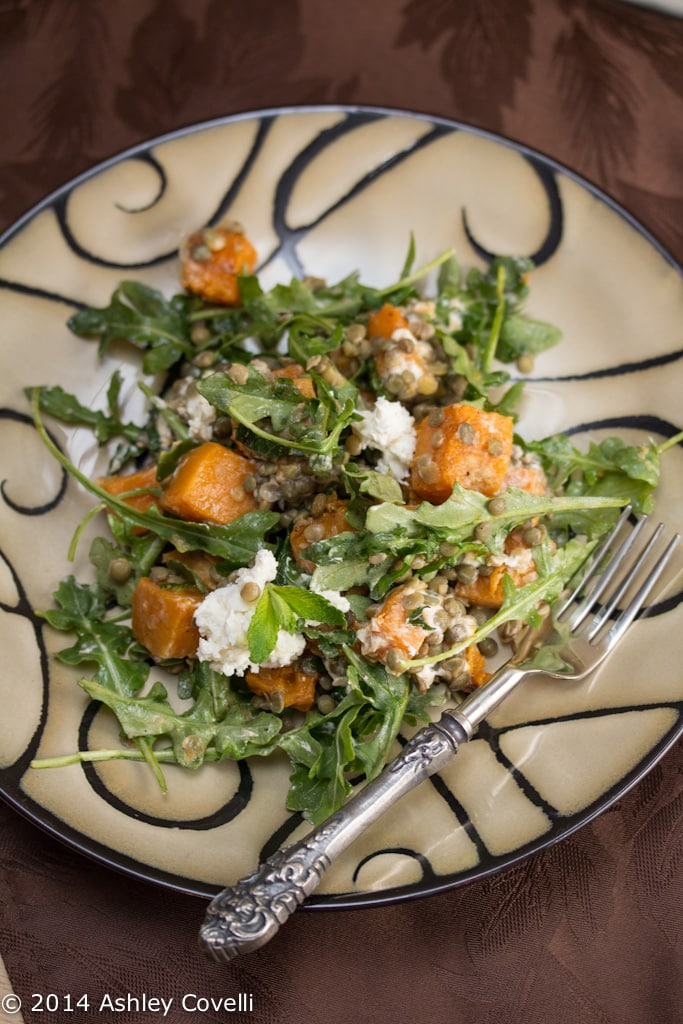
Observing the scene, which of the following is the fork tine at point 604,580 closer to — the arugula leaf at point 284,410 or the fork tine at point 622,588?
the fork tine at point 622,588

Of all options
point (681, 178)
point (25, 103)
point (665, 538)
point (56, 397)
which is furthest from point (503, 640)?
point (25, 103)

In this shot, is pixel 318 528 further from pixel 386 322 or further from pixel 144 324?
pixel 144 324

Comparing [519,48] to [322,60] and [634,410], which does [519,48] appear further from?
[634,410]

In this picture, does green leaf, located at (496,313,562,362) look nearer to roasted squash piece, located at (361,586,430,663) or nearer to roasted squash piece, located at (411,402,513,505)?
roasted squash piece, located at (411,402,513,505)

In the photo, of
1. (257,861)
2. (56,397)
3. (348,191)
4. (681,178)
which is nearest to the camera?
(257,861)

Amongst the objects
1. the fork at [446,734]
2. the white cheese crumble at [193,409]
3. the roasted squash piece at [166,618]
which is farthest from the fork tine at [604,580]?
the white cheese crumble at [193,409]

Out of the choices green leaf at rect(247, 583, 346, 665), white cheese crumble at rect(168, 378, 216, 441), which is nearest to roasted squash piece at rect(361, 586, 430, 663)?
green leaf at rect(247, 583, 346, 665)
